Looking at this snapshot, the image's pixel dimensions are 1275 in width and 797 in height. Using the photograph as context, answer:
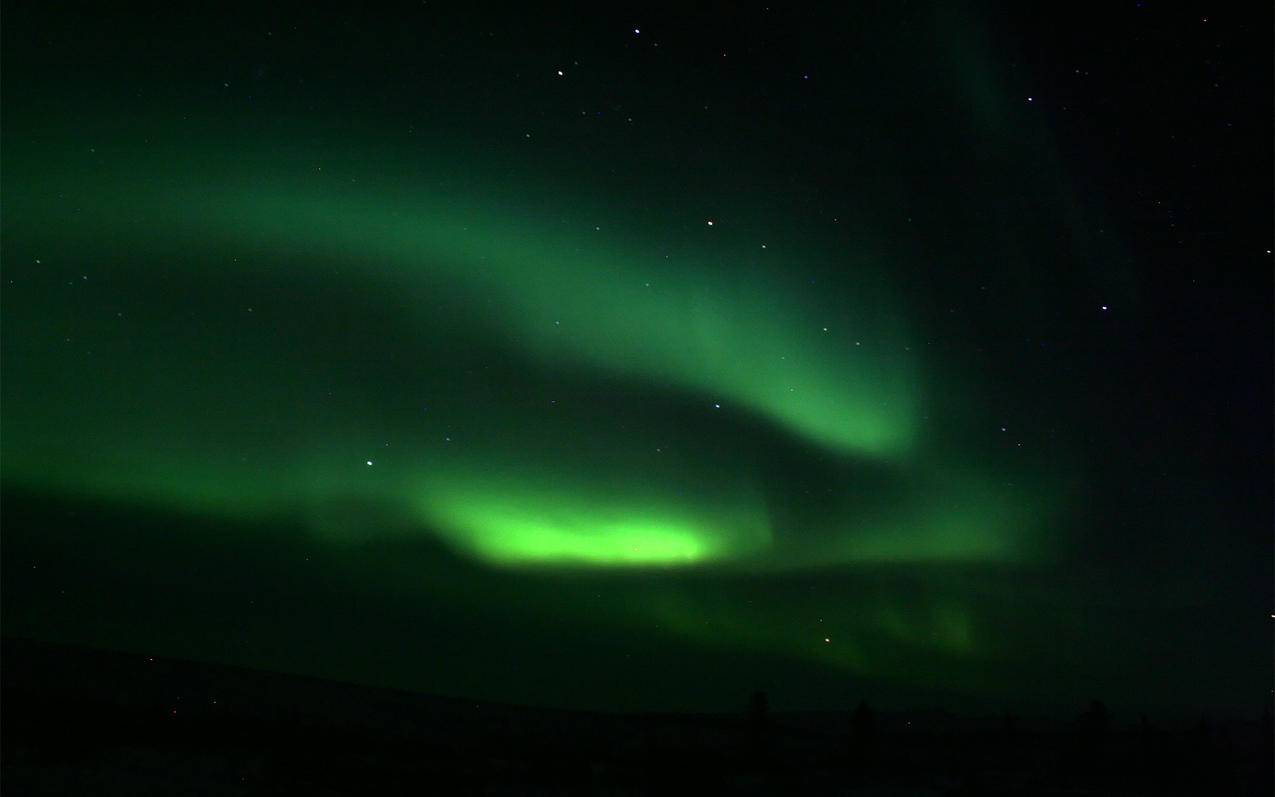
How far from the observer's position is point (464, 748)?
17875 millimetres

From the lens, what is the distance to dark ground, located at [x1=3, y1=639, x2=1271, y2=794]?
42.2 feet

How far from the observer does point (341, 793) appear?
1241 cm

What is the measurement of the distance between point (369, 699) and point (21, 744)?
11600 millimetres

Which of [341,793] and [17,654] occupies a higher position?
[17,654]

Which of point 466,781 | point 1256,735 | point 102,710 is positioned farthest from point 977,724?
point 102,710

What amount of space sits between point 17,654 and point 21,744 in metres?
8.39

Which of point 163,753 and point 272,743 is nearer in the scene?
point 163,753

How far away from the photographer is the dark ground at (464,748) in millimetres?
12852

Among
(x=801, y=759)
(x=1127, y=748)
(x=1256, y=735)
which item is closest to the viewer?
(x=801, y=759)

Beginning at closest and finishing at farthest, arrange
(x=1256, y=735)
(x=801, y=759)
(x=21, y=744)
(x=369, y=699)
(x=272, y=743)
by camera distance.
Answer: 1. (x=21, y=744)
2. (x=272, y=743)
3. (x=801, y=759)
4. (x=369, y=699)
5. (x=1256, y=735)

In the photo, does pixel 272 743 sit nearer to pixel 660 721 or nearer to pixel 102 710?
pixel 102 710

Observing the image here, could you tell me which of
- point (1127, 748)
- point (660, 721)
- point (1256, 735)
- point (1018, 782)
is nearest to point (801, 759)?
point (1018, 782)

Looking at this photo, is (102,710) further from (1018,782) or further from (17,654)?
(1018,782)

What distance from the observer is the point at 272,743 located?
1519cm
